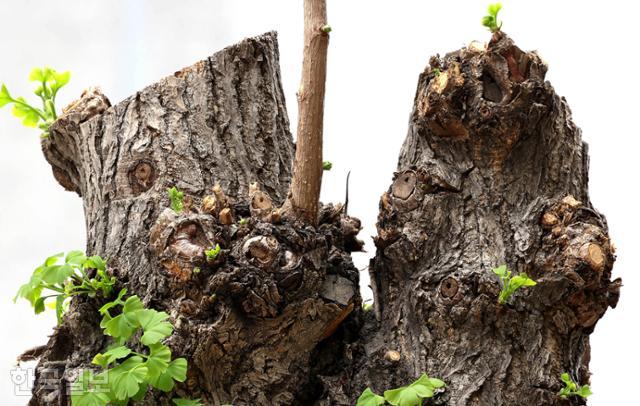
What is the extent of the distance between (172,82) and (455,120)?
64cm

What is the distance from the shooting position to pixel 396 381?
166cm

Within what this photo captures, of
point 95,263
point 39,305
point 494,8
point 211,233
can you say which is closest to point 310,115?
point 211,233

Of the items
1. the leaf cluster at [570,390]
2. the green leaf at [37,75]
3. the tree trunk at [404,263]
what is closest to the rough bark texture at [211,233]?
the tree trunk at [404,263]

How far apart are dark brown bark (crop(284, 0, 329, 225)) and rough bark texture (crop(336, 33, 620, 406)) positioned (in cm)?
15

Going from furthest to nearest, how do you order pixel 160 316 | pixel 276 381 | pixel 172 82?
pixel 172 82 → pixel 276 381 → pixel 160 316

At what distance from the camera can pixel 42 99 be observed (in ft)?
6.45

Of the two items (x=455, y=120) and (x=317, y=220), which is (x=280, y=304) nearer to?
(x=317, y=220)

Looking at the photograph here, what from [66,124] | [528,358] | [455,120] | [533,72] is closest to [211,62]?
[66,124]

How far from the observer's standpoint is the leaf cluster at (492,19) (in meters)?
1.63

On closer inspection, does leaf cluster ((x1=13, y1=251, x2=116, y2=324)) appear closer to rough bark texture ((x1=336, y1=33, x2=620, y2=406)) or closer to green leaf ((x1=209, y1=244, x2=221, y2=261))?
green leaf ((x1=209, y1=244, x2=221, y2=261))

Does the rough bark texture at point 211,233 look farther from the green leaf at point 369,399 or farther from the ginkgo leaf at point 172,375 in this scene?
the green leaf at point 369,399

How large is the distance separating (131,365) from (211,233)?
0.27 metres

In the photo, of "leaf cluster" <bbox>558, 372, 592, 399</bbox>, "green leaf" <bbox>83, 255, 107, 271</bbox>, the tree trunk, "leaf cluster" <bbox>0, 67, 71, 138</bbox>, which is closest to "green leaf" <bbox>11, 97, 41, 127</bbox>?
"leaf cluster" <bbox>0, 67, 71, 138</bbox>

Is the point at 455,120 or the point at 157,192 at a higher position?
the point at 455,120
